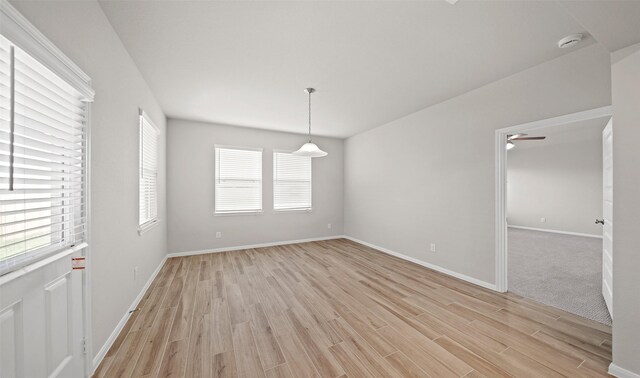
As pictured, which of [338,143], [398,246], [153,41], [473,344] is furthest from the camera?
[338,143]

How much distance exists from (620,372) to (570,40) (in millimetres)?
2763

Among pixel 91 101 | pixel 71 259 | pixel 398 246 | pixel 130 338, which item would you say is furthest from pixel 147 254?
pixel 398 246

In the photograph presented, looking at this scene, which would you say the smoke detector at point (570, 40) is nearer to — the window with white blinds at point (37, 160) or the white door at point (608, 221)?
the white door at point (608, 221)

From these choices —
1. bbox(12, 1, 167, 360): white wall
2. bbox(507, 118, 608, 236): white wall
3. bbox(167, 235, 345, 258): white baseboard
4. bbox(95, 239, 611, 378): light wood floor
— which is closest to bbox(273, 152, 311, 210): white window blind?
bbox(167, 235, 345, 258): white baseboard

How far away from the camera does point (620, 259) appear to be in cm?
171

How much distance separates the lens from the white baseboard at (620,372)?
5.29ft

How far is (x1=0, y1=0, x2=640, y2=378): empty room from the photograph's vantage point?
131 centimetres

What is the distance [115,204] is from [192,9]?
180 cm

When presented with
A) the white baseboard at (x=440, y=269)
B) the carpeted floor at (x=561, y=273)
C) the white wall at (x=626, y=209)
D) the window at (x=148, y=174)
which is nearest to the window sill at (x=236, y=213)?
the window at (x=148, y=174)

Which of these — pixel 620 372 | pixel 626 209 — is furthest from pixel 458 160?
pixel 620 372

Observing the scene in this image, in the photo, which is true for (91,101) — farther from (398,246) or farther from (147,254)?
(398,246)

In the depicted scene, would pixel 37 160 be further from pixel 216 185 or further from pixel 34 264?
pixel 216 185

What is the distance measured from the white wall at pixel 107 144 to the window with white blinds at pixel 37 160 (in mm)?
225

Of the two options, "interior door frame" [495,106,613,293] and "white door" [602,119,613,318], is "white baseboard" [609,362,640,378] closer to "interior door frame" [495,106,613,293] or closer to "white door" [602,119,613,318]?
"white door" [602,119,613,318]
